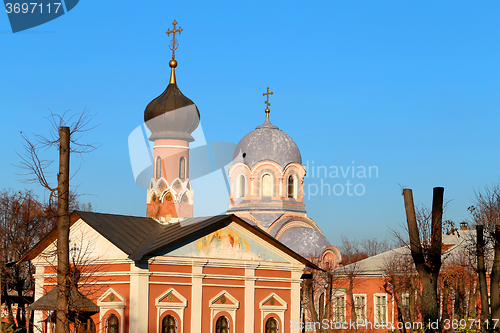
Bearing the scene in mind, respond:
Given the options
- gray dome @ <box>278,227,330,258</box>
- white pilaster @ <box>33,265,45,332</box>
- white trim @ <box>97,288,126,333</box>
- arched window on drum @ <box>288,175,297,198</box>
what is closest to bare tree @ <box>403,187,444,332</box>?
white trim @ <box>97,288,126,333</box>

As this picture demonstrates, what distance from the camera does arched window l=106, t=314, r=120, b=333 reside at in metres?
18.8

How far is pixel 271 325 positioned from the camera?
21.4m

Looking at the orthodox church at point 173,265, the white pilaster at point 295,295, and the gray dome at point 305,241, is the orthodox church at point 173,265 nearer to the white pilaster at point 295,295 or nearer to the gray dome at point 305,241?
the white pilaster at point 295,295

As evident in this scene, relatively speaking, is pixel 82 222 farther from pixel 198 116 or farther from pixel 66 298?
pixel 66 298

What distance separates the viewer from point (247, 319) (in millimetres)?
20531

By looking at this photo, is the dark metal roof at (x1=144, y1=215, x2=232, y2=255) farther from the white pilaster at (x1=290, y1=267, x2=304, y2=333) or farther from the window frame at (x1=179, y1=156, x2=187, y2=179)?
the white pilaster at (x1=290, y1=267, x2=304, y2=333)

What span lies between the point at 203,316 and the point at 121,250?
3.08 metres

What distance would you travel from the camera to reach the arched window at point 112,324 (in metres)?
18.8

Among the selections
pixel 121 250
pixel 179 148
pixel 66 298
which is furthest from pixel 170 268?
pixel 66 298

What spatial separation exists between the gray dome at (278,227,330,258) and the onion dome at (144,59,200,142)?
372 inches

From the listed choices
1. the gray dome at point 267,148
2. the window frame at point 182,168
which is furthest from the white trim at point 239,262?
the gray dome at point 267,148

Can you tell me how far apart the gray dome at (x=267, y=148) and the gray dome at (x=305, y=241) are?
358 cm

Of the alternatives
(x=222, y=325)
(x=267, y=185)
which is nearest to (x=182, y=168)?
(x=222, y=325)

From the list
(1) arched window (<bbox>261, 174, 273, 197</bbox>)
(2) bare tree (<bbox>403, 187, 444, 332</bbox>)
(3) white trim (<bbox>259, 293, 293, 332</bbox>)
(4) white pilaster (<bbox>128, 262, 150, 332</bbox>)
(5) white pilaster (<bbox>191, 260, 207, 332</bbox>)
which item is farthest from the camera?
(1) arched window (<bbox>261, 174, 273, 197</bbox>)
